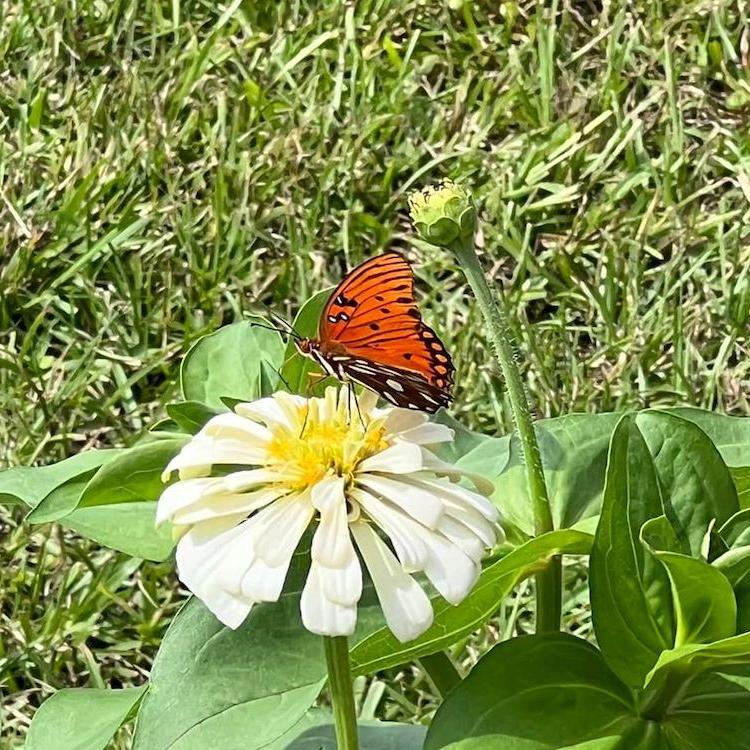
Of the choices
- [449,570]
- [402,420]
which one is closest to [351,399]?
[402,420]

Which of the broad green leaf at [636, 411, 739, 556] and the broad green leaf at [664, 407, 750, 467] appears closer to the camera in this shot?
the broad green leaf at [636, 411, 739, 556]

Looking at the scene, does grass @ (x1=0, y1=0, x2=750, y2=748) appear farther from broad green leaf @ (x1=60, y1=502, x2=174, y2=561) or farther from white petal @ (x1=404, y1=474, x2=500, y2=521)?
white petal @ (x1=404, y1=474, x2=500, y2=521)

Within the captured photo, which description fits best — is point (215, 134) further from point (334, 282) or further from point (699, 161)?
point (699, 161)

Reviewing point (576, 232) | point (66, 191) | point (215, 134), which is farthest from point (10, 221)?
point (576, 232)

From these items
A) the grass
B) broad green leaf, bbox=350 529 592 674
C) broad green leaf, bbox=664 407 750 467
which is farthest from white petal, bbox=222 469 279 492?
the grass

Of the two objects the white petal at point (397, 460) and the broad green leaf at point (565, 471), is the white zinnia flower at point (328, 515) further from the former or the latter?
the broad green leaf at point (565, 471)
